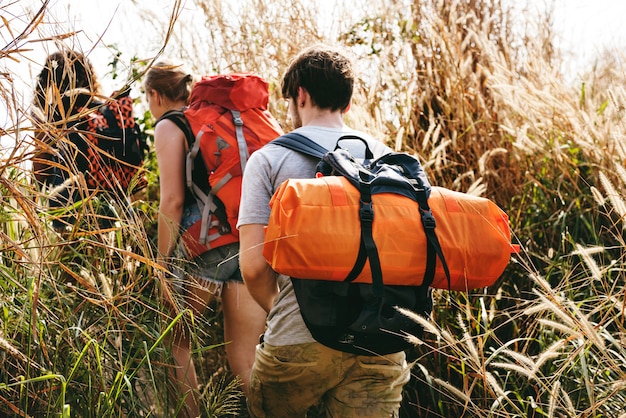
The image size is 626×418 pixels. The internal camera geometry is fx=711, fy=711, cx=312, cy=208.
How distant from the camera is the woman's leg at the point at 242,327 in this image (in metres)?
3.50

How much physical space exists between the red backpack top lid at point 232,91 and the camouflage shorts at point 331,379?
1274mm

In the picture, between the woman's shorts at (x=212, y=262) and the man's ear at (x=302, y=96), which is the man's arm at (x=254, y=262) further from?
the woman's shorts at (x=212, y=262)

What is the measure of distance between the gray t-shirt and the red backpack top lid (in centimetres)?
84

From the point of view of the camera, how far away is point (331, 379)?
2.48 metres

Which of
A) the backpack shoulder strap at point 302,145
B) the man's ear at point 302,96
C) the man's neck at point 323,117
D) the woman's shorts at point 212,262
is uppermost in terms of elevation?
the man's ear at point 302,96

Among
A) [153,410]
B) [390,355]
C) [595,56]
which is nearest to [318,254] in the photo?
[390,355]

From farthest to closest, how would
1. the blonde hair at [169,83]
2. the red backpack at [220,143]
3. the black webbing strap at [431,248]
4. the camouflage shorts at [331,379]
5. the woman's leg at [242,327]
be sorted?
the blonde hair at [169,83] → the woman's leg at [242,327] → the red backpack at [220,143] → the camouflage shorts at [331,379] → the black webbing strap at [431,248]

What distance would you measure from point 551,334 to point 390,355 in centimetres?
121

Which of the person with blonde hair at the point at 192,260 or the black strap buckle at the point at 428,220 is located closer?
the black strap buckle at the point at 428,220

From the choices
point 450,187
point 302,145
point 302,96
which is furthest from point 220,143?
point 450,187

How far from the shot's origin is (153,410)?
2348mm

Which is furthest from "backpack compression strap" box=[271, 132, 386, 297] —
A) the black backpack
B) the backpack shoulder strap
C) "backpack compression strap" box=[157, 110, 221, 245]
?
"backpack compression strap" box=[157, 110, 221, 245]

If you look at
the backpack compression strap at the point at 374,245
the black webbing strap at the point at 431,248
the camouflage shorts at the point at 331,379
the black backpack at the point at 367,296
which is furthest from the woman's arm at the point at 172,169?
the black webbing strap at the point at 431,248

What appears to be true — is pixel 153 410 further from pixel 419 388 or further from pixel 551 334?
pixel 551 334
